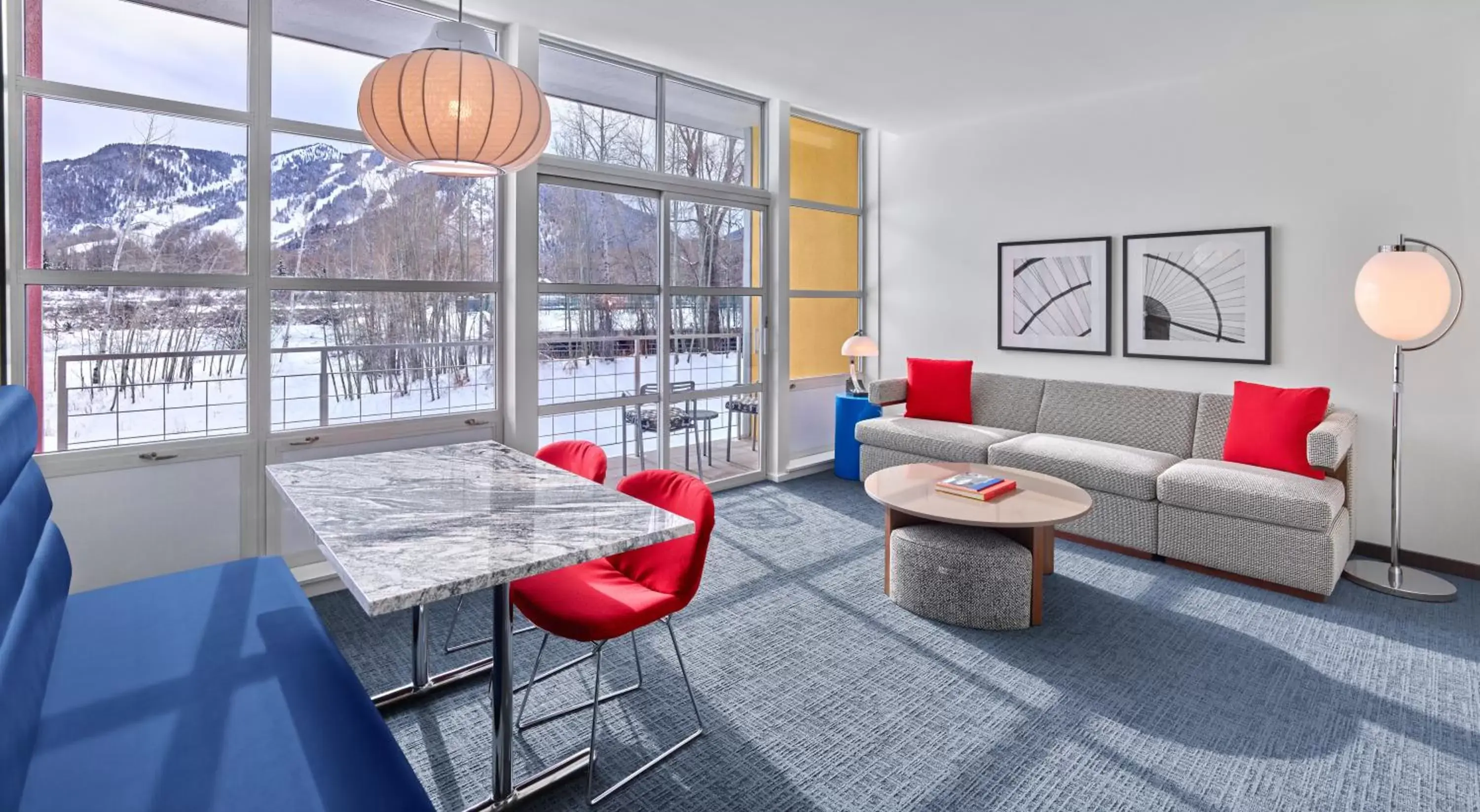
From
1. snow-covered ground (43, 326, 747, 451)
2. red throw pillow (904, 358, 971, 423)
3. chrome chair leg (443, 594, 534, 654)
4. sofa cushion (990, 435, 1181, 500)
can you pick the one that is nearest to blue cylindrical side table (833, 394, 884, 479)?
red throw pillow (904, 358, 971, 423)

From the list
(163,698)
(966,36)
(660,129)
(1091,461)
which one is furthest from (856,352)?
(163,698)

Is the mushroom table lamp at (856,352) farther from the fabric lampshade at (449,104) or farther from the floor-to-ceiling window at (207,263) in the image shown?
the fabric lampshade at (449,104)

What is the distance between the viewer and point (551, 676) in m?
2.76

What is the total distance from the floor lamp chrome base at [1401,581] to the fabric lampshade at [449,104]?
453 cm

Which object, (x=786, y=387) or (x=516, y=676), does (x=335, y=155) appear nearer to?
(x=516, y=676)

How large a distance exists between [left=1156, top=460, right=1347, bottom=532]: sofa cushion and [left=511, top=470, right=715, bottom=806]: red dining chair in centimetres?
295

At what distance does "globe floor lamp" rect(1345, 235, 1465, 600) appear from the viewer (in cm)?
355

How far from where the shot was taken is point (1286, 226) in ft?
14.4

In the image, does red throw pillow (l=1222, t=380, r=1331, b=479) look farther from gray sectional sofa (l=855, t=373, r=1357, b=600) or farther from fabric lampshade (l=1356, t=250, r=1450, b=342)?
fabric lampshade (l=1356, t=250, r=1450, b=342)

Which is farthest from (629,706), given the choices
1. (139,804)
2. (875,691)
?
(139,804)

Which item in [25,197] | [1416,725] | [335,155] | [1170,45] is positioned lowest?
[1416,725]

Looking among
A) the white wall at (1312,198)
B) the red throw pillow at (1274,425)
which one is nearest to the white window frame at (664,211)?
→ the white wall at (1312,198)

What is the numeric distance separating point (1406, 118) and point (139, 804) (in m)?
5.87

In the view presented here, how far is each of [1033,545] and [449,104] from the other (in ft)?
9.46
